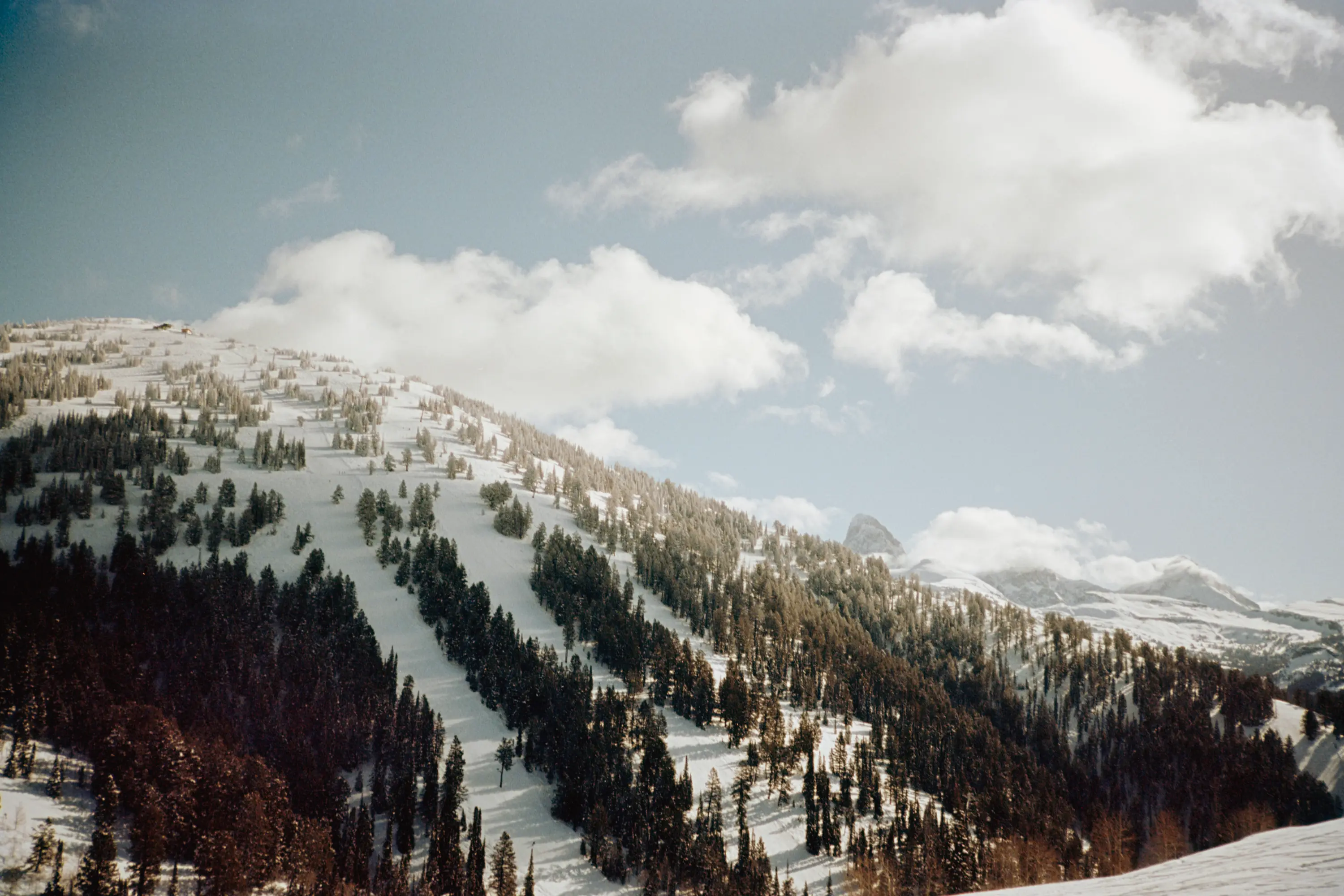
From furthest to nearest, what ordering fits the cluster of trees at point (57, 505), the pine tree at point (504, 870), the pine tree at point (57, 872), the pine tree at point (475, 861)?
the cluster of trees at point (57, 505) → the pine tree at point (504, 870) → the pine tree at point (475, 861) → the pine tree at point (57, 872)

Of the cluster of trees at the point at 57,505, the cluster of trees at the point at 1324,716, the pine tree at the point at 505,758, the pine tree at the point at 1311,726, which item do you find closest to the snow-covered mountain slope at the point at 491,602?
the pine tree at the point at 505,758

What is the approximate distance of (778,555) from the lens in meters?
193

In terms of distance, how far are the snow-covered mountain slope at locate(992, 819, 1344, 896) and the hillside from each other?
248 feet

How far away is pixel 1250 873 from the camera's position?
22.5ft

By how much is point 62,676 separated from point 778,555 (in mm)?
157303

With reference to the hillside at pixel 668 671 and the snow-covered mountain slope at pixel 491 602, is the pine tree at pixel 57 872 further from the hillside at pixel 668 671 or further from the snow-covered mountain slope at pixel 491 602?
the snow-covered mountain slope at pixel 491 602

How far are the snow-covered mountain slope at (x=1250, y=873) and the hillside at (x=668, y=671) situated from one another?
248 feet

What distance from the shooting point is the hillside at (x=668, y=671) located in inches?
3292

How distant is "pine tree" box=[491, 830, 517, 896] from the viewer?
65250mm

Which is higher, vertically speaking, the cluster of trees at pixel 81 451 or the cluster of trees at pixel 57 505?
the cluster of trees at pixel 81 451

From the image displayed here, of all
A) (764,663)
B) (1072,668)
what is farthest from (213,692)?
(1072,668)

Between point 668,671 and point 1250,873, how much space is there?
115 metres

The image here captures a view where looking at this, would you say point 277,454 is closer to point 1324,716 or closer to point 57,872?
point 57,872

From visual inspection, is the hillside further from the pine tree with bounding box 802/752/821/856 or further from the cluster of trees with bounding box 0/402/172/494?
the cluster of trees with bounding box 0/402/172/494
